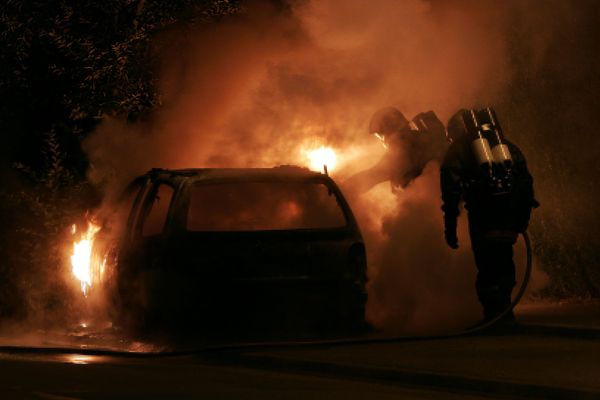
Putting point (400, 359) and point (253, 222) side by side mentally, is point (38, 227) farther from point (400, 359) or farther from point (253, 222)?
point (400, 359)

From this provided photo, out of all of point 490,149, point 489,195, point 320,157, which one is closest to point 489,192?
point 489,195

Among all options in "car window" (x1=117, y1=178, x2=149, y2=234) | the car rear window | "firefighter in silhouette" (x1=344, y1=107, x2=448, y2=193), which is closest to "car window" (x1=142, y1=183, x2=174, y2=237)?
"car window" (x1=117, y1=178, x2=149, y2=234)

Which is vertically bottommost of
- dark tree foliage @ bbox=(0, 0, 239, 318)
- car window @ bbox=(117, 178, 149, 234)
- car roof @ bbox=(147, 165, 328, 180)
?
car roof @ bbox=(147, 165, 328, 180)

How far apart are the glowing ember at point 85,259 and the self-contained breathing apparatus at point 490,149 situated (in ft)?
13.3

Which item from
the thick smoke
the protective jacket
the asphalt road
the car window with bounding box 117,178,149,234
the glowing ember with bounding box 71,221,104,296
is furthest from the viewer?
the thick smoke

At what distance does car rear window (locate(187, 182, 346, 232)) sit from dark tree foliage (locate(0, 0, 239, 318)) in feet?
Result: 15.3

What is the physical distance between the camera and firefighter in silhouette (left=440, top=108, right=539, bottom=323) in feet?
46.1

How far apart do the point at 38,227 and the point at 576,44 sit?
22.2 feet

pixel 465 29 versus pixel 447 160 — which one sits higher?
pixel 465 29

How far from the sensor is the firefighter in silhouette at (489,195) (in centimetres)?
1406

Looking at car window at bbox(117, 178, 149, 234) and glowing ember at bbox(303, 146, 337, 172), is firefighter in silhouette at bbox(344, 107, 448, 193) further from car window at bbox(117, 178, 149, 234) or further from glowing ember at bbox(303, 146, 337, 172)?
car window at bbox(117, 178, 149, 234)

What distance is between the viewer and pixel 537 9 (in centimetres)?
1788

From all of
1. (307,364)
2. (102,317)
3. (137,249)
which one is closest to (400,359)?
(307,364)

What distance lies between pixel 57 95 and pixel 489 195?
337 inches
